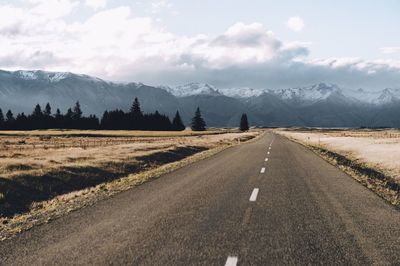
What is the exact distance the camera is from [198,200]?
1249 centimetres

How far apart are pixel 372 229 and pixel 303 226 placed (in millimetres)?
1413

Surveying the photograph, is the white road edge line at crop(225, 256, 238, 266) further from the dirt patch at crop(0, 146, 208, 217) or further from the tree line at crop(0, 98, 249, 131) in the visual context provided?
the tree line at crop(0, 98, 249, 131)

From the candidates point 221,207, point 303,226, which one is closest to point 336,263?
point 303,226

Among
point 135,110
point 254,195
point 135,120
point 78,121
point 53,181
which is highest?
point 135,110

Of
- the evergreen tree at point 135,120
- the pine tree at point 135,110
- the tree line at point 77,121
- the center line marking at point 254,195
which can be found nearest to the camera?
the center line marking at point 254,195

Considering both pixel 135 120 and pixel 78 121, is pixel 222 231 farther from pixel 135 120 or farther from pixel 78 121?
pixel 78 121

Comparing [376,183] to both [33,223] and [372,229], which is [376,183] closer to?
[372,229]

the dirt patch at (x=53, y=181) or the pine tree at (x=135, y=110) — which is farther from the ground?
the pine tree at (x=135, y=110)

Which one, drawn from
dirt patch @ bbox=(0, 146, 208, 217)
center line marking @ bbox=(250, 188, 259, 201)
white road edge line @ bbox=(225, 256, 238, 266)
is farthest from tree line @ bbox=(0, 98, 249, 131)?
white road edge line @ bbox=(225, 256, 238, 266)

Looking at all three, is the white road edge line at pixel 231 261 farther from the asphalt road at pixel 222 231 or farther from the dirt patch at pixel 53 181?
the dirt patch at pixel 53 181

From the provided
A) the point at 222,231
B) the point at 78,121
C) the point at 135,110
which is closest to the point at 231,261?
the point at 222,231

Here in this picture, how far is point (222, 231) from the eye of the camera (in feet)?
28.7

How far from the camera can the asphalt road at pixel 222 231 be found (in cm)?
711

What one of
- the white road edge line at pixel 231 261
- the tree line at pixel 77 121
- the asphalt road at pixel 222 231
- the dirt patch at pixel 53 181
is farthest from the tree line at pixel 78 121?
the white road edge line at pixel 231 261
